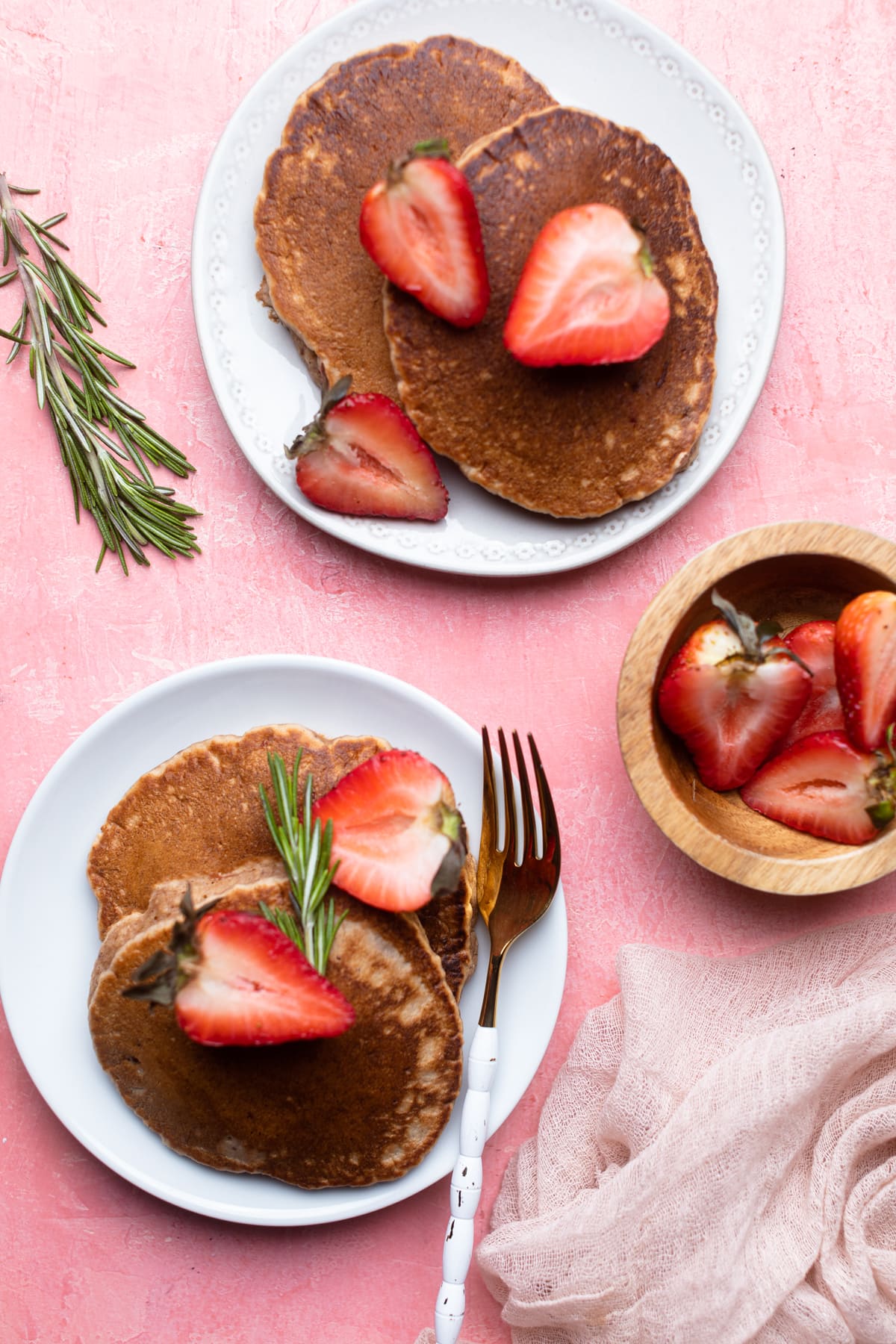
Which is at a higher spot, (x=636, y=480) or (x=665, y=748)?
(x=636, y=480)

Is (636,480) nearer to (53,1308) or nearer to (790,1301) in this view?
(790,1301)

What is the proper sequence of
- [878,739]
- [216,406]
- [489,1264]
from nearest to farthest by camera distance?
[878,739] < [489,1264] < [216,406]

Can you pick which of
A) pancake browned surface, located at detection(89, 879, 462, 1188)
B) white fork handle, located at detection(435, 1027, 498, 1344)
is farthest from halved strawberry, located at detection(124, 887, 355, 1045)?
white fork handle, located at detection(435, 1027, 498, 1344)

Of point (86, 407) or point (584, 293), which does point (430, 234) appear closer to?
point (584, 293)

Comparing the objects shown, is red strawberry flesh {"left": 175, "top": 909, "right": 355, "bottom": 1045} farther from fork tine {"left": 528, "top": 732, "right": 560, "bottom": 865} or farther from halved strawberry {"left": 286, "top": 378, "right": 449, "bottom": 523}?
halved strawberry {"left": 286, "top": 378, "right": 449, "bottom": 523}

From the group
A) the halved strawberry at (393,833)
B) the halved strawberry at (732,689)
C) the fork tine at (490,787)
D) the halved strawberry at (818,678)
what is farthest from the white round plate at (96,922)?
the halved strawberry at (818,678)

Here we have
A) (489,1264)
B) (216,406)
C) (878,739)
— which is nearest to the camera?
(878,739)

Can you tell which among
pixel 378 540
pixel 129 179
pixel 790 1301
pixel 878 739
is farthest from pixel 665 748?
pixel 129 179
